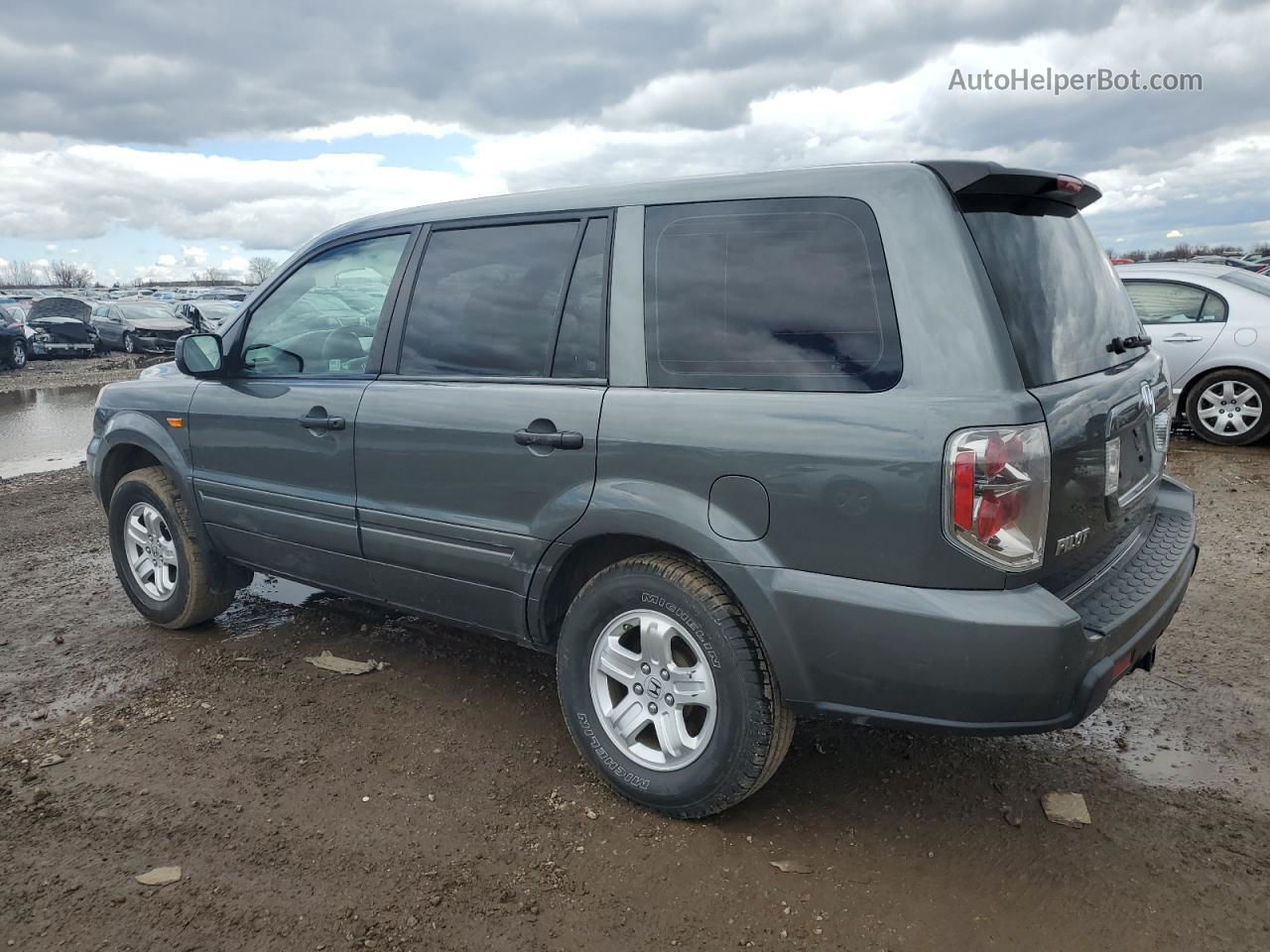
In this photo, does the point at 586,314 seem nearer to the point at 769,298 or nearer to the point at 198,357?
the point at 769,298

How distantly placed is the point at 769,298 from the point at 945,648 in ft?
3.51

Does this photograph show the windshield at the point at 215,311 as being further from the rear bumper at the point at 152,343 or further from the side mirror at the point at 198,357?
the side mirror at the point at 198,357

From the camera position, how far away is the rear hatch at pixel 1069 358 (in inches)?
98.5

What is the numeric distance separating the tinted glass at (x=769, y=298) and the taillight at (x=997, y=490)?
0.29 meters

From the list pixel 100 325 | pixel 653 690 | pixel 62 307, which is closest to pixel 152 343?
pixel 100 325

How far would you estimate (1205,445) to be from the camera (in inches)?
350

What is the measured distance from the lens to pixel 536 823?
9.89ft

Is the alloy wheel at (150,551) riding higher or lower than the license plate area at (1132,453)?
lower

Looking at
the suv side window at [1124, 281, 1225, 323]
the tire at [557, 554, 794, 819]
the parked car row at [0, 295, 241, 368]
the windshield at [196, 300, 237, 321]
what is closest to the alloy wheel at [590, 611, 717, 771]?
the tire at [557, 554, 794, 819]

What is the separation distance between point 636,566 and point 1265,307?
8.14m

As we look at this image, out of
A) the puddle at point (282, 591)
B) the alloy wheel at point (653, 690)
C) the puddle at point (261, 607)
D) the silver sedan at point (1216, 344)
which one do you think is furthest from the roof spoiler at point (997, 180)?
the silver sedan at point (1216, 344)

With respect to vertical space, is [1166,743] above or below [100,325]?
below

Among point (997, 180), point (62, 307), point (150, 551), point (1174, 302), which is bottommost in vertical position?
point (150, 551)

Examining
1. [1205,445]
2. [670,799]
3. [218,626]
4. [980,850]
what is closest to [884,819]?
[980,850]
